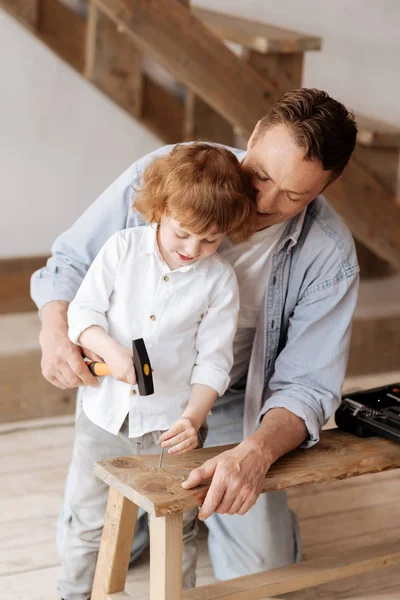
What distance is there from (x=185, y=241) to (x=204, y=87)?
47.1 inches

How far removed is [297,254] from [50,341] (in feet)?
1.93

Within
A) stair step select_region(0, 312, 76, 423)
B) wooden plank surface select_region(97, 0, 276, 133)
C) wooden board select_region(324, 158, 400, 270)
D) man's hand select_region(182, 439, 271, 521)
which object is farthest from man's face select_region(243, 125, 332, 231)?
stair step select_region(0, 312, 76, 423)

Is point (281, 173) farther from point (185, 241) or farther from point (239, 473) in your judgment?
point (239, 473)

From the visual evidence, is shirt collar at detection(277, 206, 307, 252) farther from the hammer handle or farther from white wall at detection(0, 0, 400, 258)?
white wall at detection(0, 0, 400, 258)

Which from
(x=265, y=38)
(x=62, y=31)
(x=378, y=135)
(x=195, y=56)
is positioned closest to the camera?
(x=195, y=56)

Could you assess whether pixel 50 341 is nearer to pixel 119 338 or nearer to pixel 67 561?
pixel 119 338

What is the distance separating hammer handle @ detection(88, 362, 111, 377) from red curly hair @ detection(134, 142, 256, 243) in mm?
305

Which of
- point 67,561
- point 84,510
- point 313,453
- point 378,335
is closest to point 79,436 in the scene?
point 84,510

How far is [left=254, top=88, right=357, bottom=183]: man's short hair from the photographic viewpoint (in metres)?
1.71

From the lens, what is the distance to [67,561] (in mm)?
1929

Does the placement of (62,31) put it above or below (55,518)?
above

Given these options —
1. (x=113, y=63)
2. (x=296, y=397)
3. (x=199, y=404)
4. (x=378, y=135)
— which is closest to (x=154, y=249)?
(x=199, y=404)

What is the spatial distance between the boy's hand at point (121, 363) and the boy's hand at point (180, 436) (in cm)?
11

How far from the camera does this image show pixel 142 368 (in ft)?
5.26
